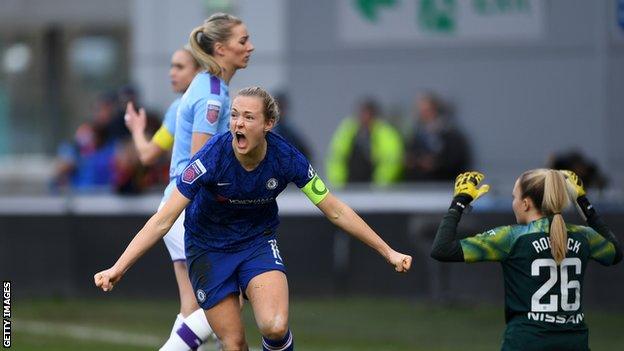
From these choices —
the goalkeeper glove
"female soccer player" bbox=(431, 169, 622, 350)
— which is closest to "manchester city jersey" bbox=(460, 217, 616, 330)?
"female soccer player" bbox=(431, 169, 622, 350)

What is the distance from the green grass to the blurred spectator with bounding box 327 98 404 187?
88.1 inches

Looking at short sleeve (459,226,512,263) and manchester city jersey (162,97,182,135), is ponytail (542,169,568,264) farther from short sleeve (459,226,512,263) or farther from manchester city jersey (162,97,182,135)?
manchester city jersey (162,97,182,135)

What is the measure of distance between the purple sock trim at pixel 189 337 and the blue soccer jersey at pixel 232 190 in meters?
0.75

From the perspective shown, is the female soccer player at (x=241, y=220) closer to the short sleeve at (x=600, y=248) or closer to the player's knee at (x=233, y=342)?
the player's knee at (x=233, y=342)

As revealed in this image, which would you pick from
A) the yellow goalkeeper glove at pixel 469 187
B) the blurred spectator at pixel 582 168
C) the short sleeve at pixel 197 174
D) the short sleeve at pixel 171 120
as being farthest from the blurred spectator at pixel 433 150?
the short sleeve at pixel 197 174

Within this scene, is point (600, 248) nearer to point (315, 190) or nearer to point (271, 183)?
point (315, 190)

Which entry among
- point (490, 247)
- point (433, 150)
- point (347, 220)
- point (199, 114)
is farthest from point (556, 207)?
point (433, 150)

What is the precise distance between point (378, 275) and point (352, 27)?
187 inches

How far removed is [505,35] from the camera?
18.8 m

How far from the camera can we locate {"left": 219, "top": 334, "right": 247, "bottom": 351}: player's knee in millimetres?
7852

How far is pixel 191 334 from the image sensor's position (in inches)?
338

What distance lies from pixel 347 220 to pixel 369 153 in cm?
939

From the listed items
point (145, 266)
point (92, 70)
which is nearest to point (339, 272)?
point (145, 266)

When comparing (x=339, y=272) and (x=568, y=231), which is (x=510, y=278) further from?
(x=339, y=272)
